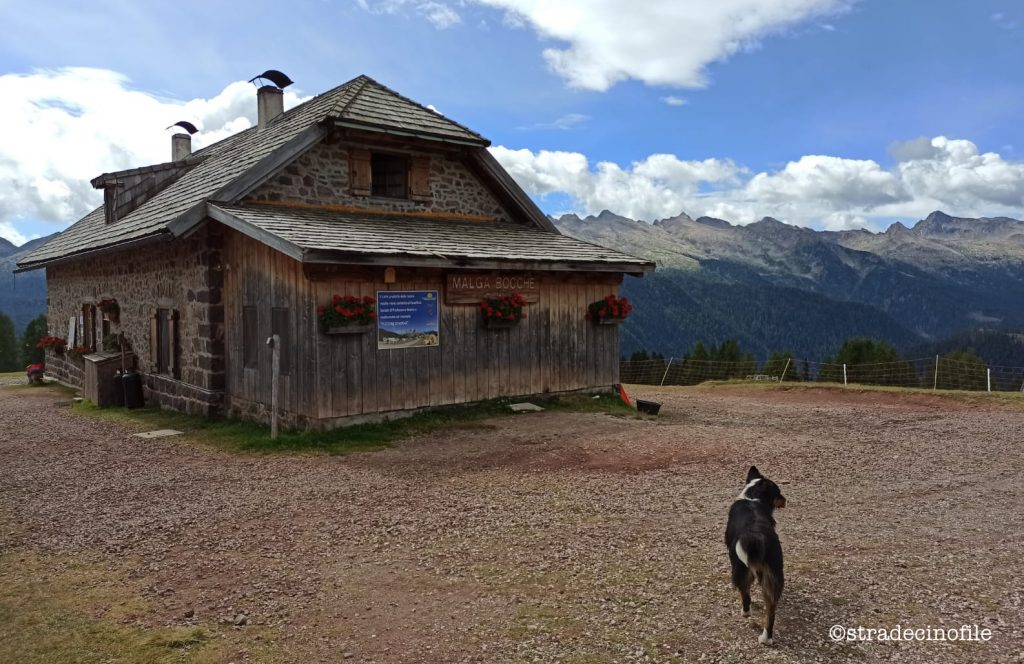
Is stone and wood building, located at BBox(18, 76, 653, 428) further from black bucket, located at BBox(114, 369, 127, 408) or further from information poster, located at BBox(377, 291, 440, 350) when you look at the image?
black bucket, located at BBox(114, 369, 127, 408)

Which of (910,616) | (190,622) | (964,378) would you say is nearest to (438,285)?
(190,622)

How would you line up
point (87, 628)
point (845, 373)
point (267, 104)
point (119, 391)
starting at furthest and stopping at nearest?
point (845, 373) → point (267, 104) → point (119, 391) → point (87, 628)

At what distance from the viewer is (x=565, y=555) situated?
5727 millimetres

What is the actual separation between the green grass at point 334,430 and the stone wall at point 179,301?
1.89 ft

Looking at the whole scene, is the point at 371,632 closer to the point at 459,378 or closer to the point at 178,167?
the point at 459,378

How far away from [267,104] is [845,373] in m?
19.7

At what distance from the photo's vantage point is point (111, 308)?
56.1 ft

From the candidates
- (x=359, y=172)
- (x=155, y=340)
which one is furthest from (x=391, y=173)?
(x=155, y=340)

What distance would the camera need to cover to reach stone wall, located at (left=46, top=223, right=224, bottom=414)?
1324 centimetres

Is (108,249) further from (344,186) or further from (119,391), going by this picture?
(344,186)

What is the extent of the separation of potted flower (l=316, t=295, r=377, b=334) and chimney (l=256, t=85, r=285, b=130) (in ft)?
33.5

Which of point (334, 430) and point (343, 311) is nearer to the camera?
point (343, 311)

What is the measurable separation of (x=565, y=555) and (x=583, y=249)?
400 inches

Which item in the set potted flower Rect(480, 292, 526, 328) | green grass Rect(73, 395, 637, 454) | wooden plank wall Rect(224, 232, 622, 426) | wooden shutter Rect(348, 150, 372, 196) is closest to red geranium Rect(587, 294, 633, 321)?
wooden plank wall Rect(224, 232, 622, 426)
